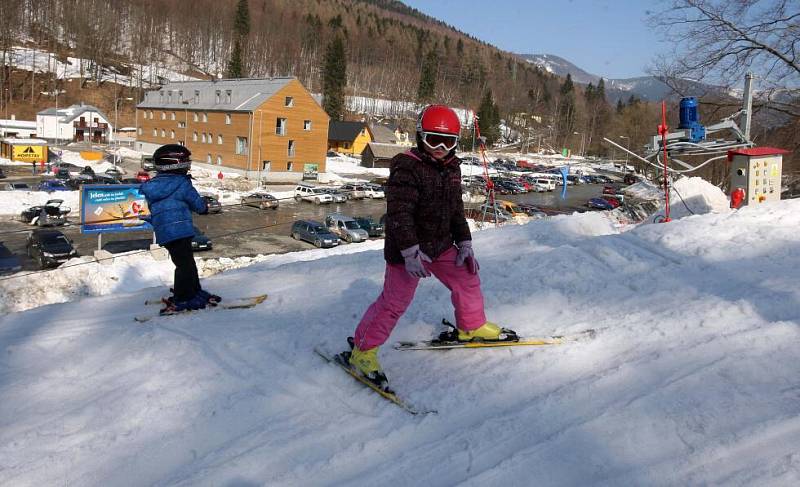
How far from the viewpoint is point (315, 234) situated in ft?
92.8

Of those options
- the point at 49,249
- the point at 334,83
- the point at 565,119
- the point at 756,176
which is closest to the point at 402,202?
the point at 756,176

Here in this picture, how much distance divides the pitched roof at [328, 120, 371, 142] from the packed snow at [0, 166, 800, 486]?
244 ft

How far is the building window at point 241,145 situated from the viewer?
5194cm

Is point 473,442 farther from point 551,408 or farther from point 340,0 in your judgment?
point 340,0

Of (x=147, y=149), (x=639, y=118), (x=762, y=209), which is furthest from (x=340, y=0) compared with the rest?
(x=762, y=209)

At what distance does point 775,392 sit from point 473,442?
184cm

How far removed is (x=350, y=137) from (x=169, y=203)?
2953 inches

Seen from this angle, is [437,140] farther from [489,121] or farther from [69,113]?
[489,121]

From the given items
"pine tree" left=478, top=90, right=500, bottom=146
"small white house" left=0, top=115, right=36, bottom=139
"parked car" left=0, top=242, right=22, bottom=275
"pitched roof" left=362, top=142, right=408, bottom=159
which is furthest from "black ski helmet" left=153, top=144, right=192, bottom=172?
"pine tree" left=478, top=90, right=500, bottom=146

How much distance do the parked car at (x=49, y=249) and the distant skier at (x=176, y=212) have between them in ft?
62.8

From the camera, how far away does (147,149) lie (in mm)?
66875

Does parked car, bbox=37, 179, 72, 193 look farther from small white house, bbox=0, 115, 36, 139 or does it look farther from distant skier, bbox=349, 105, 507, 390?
distant skier, bbox=349, 105, 507, 390

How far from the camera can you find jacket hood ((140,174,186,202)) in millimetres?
5492

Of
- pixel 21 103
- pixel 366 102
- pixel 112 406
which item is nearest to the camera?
pixel 112 406
